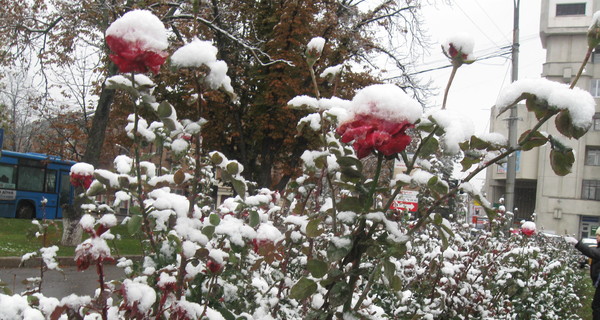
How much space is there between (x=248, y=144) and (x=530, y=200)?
46.8 metres

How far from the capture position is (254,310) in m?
2.14

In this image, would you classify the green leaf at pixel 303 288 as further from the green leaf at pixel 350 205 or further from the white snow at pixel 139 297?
the white snow at pixel 139 297

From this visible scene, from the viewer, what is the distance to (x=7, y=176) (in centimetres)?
1908

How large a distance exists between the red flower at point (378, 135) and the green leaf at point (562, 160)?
404 mm

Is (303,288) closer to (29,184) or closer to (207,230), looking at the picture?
(207,230)

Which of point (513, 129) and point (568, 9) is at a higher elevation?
point (568, 9)

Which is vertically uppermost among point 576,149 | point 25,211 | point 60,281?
point 576,149

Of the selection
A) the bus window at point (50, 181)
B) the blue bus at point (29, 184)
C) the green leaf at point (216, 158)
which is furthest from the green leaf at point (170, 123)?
the bus window at point (50, 181)

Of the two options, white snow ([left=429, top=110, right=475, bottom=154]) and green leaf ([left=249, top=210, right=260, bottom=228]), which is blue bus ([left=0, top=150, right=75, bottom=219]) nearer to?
green leaf ([left=249, top=210, right=260, bottom=228])

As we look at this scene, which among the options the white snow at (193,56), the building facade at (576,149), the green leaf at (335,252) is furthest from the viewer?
the building facade at (576,149)

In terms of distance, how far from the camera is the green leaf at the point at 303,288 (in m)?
1.31

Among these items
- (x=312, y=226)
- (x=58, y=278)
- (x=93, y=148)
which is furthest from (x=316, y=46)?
(x=93, y=148)

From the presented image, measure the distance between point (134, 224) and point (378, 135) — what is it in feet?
2.76

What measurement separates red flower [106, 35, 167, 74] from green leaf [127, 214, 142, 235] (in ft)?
1.57
